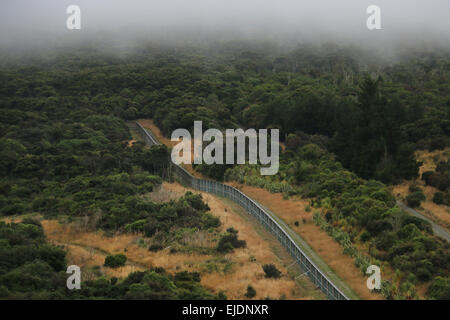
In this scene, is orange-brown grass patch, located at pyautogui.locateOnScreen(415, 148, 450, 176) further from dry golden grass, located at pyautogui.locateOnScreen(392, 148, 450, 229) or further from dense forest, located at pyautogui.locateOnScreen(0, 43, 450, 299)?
dense forest, located at pyautogui.locateOnScreen(0, 43, 450, 299)

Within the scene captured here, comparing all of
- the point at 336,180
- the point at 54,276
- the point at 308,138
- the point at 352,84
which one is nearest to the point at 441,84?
the point at 352,84

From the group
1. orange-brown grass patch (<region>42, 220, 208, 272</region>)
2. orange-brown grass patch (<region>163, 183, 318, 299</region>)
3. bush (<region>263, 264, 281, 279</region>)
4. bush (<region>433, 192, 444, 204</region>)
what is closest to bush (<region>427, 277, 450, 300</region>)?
orange-brown grass patch (<region>163, 183, 318, 299</region>)

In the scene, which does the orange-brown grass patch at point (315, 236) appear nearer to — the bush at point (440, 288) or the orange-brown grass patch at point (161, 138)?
the bush at point (440, 288)

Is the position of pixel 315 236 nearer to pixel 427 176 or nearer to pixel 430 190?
pixel 430 190

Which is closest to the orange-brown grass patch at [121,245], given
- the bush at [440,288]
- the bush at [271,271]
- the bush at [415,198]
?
the bush at [271,271]

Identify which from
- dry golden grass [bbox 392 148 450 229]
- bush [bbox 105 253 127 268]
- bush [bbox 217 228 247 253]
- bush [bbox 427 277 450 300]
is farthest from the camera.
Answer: dry golden grass [bbox 392 148 450 229]

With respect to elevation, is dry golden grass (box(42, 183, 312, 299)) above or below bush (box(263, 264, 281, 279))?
below
